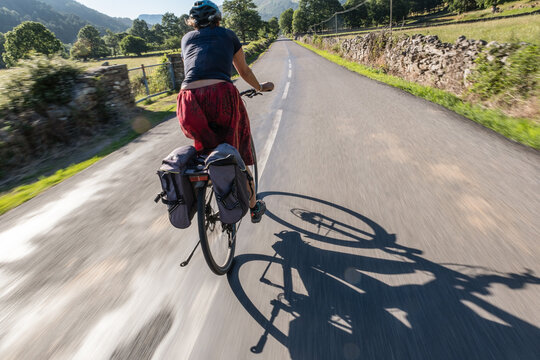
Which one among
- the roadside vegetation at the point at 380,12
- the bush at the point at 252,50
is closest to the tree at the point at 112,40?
the roadside vegetation at the point at 380,12

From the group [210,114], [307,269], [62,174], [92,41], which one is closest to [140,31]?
[92,41]

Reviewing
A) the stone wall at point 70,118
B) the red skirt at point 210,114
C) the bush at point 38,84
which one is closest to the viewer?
the red skirt at point 210,114

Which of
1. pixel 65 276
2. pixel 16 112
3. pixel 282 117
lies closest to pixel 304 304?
pixel 65 276

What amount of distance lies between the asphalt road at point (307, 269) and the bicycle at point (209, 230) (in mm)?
185

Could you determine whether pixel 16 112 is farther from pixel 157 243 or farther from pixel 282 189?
pixel 282 189

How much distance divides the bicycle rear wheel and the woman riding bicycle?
423 millimetres

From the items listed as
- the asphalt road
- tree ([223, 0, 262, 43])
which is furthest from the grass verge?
tree ([223, 0, 262, 43])

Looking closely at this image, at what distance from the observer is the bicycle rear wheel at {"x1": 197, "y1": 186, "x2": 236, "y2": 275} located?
7.52 ft

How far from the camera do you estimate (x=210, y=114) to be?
98.7 inches

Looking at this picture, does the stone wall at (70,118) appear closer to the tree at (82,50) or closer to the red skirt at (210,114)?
the red skirt at (210,114)

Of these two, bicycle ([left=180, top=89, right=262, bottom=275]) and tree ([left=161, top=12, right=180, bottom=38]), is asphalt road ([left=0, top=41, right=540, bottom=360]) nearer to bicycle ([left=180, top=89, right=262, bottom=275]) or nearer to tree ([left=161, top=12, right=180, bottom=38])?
bicycle ([left=180, top=89, right=262, bottom=275])

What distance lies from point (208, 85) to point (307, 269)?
1765 millimetres

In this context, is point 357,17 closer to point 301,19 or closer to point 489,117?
point 301,19

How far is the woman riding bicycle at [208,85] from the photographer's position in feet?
8.14
